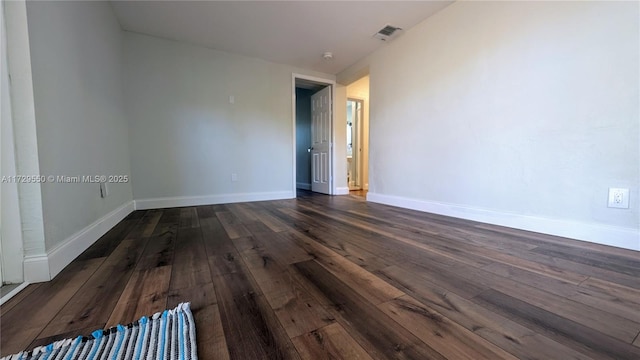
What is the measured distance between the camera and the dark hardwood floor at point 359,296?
27.2 inches

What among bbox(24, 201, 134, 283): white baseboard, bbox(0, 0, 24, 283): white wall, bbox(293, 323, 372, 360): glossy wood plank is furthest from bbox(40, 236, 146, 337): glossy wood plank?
bbox(293, 323, 372, 360): glossy wood plank

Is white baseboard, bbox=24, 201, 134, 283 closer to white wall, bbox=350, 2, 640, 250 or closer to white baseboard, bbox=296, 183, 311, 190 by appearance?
white wall, bbox=350, 2, 640, 250

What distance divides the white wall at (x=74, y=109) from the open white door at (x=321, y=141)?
9.52 feet

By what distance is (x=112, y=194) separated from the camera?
7.15 ft

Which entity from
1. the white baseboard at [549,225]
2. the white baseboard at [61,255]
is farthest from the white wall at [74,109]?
the white baseboard at [549,225]

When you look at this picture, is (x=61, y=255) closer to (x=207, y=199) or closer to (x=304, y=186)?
(x=207, y=199)

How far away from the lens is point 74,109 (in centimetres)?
150

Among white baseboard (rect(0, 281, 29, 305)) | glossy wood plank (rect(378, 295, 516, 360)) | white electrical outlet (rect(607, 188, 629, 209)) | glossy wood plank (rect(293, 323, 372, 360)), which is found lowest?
glossy wood plank (rect(378, 295, 516, 360))

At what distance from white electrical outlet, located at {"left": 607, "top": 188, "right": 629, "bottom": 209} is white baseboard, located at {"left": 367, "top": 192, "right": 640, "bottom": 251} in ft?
0.44

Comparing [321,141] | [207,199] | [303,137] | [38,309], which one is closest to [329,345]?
[38,309]

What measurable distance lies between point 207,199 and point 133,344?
287cm

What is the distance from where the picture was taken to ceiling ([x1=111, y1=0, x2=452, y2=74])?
2365 millimetres

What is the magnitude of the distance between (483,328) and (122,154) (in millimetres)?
3266

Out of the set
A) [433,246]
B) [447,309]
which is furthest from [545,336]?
[433,246]
